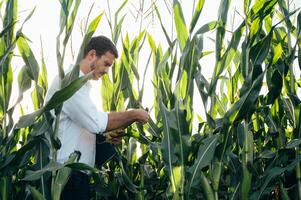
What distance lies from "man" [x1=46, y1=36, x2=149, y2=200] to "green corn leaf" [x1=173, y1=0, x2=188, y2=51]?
38 centimetres

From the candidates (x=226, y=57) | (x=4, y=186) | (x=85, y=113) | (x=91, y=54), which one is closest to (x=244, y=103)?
(x=226, y=57)

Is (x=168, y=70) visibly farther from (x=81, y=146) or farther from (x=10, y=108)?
(x=10, y=108)

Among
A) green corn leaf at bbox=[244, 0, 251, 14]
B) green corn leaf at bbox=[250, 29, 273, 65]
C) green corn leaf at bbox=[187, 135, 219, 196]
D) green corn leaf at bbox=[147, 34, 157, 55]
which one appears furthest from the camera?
green corn leaf at bbox=[147, 34, 157, 55]

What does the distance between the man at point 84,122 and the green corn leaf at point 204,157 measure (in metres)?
0.39

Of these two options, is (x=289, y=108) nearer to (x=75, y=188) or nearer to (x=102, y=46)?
(x=102, y=46)

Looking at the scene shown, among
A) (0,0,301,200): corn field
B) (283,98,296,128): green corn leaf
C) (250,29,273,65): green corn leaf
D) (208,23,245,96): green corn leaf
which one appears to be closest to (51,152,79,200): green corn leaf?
(0,0,301,200): corn field

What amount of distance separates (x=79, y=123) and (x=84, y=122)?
0.15 ft

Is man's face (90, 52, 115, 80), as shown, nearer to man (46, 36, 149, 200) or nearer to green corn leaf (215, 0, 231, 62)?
man (46, 36, 149, 200)

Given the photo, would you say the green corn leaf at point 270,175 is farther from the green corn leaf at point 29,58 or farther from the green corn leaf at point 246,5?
the green corn leaf at point 29,58

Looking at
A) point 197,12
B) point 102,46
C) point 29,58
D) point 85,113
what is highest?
point 197,12

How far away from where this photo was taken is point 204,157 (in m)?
1.83

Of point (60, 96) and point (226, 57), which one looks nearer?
point (60, 96)

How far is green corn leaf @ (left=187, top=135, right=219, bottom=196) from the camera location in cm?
182

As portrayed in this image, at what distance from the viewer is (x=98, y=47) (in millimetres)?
2232
